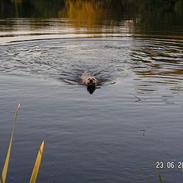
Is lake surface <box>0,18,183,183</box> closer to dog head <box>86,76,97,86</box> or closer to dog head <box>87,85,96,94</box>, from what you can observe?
dog head <box>87,85,96,94</box>

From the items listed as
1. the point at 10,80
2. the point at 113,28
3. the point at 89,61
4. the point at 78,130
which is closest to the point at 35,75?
the point at 10,80

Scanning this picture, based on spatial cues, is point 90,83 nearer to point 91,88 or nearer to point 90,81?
point 90,81

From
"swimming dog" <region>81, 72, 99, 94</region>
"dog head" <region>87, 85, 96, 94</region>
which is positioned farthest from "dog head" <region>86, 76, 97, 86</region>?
"dog head" <region>87, 85, 96, 94</region>

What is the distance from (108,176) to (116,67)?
16.3 meters

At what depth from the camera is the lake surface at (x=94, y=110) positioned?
12.3 metres

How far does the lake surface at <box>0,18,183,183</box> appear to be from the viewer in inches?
484

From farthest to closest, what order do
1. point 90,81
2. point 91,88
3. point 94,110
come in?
point 90,81, point 91,88, point 94,110

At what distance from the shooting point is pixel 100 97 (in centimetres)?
2014

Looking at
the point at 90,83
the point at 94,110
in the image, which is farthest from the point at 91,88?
the point at 94,110

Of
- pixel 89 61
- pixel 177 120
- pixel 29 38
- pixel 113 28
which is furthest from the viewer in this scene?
pixel 113 28

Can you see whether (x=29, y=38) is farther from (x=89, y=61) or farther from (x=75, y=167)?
(x=75, y=167)

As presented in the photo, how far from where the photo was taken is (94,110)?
18.0 metres

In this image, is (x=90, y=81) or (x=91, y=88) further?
(x=90, y=81)

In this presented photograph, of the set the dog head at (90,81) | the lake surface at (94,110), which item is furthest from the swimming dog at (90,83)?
the lake surface at (94,110)
